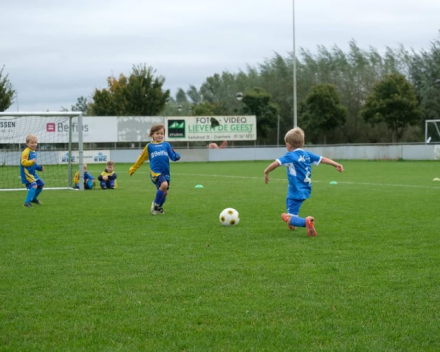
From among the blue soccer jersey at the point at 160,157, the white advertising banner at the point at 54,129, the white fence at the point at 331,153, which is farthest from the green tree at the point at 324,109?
the blue soccer jersey at the point at 160,157

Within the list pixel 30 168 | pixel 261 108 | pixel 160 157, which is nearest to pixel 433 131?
pixel 261 108

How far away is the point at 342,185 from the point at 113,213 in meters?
9.61

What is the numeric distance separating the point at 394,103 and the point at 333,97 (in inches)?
256

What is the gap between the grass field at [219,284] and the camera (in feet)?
15.1

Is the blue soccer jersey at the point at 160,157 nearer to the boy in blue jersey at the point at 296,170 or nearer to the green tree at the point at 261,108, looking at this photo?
the boy in blue jersey at the point at 296,170

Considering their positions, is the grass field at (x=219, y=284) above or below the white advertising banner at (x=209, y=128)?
below

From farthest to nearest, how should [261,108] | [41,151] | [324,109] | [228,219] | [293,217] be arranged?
[261,108], [324,109], [41,151], [228,219], [293,217]

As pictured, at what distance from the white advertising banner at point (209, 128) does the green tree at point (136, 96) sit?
35.6 ft

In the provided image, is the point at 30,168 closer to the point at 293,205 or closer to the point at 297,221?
the point at 293,205

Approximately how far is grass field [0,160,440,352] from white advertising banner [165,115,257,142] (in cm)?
4051

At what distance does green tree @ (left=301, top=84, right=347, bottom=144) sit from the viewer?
5675cm

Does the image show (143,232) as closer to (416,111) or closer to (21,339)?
(21,339)

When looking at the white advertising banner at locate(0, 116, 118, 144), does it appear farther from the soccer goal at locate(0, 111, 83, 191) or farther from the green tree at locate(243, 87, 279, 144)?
the green tree at locate(243, 87, 279, 144)

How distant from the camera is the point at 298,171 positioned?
9.57 meters
